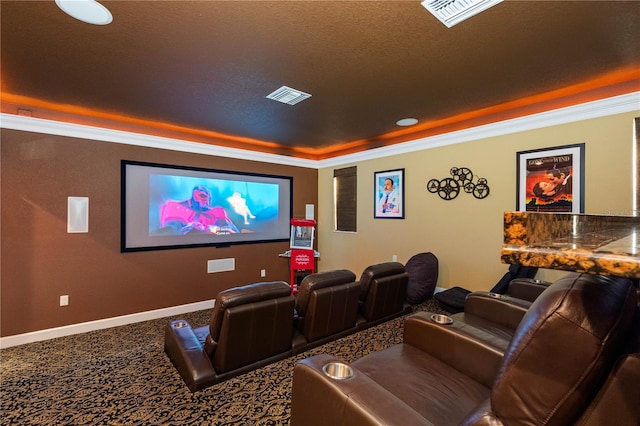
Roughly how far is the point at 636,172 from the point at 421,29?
8.64 feet

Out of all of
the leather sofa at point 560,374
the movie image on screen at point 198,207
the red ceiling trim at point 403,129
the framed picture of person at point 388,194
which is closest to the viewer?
the leather sofa at point 560,374

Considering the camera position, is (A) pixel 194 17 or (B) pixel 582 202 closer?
(A) pixel 194 17

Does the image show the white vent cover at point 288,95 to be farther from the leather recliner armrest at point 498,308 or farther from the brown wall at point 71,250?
the leather recliner armrest at point 498,308

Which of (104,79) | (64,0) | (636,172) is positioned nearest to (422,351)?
(636,172)

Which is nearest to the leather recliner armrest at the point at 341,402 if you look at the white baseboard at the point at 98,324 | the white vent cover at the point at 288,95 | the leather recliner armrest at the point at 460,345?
the leather recliner armrest at the point at 460,345

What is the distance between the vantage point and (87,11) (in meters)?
1.75

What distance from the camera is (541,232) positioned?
1.67 ft

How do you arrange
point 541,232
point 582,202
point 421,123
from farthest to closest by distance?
point 421,123
point 582,202
point 541,232

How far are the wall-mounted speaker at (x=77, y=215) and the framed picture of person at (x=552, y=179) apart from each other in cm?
543

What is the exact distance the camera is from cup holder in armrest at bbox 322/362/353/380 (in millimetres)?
1296

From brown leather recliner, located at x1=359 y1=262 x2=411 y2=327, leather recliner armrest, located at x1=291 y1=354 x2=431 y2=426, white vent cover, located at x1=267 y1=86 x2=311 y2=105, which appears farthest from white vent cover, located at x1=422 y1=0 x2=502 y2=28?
brown leather recliner, located at x1=359 y1=262 x2=411 y2=327

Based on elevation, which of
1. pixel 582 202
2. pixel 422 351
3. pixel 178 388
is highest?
pixel 582 202

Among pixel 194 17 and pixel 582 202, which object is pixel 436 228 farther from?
pixel 194 17

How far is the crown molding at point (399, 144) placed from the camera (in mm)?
2878
